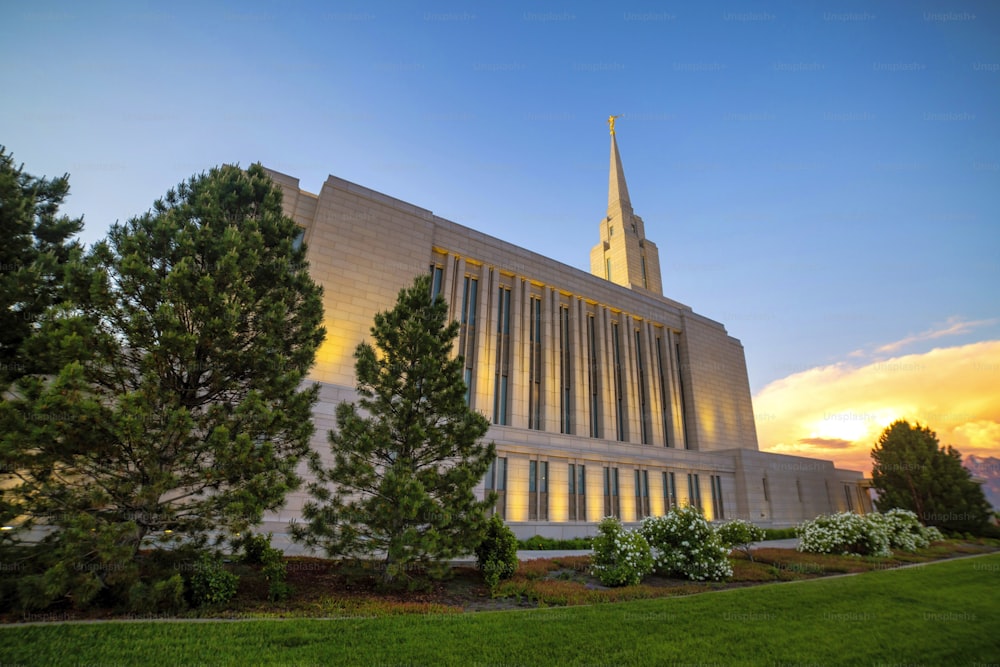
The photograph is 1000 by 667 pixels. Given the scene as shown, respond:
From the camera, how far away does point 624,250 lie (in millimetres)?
46656

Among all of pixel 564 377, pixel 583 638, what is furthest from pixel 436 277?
pixel 583 638

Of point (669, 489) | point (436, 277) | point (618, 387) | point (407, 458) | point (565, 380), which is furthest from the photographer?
point (618, 387)

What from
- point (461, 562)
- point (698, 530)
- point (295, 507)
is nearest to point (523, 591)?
point (461, 562)

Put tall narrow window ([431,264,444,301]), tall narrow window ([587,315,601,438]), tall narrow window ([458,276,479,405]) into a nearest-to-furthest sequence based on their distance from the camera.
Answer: tall narrow window ([458,276,479,405]), tall narrow window ([431,264,444,301]), tall narrow window ([587,315,601,438])

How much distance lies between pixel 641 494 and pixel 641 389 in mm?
10286

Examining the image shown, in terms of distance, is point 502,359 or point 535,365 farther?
point 535,365

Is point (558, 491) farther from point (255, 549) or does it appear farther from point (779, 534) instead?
point (255, 549)

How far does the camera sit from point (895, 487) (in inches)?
1172

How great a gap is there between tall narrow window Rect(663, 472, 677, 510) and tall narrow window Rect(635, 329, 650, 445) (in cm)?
479

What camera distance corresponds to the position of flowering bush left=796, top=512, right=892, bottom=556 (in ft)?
57.6

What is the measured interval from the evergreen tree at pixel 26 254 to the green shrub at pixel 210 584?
484cm

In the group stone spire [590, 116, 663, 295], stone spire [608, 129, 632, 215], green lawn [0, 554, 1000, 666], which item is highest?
stone spire [608, 129, 632, 215]

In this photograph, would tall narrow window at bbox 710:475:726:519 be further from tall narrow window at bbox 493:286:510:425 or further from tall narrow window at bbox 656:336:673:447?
tall narrow window at bbox 493:286:510:425

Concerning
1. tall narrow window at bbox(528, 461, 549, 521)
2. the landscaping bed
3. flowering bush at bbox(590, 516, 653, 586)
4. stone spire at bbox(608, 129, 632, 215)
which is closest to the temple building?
tall narrow window at bbox(528, 461, 549, 521)
